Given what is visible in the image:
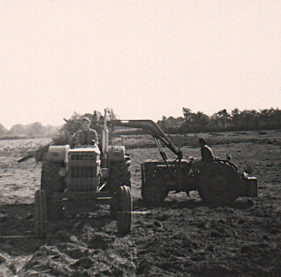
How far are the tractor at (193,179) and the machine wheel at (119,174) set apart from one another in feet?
4.23

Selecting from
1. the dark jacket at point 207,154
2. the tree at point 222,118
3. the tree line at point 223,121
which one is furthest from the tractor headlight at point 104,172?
the tree at point 222,118

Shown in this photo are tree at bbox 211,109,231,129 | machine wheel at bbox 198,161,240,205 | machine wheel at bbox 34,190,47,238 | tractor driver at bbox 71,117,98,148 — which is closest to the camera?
machine wheel at bbox 34,190,47,238

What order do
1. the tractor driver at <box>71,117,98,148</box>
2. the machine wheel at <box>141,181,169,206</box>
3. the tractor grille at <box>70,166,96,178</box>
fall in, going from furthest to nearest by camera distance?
1. the machine wheel at <box>141,181,169,206</box>
2. the tractor driver at <box>71,117,98,148</box>
3. the tractor grille at <box>70,166,96,178</box>

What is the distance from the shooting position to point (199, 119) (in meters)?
48.3

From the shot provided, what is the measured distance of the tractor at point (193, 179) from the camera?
9.74 m

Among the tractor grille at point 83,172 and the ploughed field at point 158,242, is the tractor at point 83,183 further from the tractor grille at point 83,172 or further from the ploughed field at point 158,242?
the ploughed field at point 158,242

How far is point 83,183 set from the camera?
782cm

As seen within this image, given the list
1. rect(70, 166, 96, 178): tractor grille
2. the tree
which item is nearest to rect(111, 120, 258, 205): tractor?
rect(70, 166, 96, 178): tractor grille

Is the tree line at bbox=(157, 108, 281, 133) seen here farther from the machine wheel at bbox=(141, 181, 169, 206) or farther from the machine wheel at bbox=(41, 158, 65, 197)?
the machine wheel at bbox=(41, 158, 65, 197)

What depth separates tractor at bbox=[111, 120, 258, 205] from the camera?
9.74 m

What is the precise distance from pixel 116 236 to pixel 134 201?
133 inches

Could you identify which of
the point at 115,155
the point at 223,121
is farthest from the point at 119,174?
the point at 223,121

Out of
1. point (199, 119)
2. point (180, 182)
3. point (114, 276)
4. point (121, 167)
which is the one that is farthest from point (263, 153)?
point (199, 119)

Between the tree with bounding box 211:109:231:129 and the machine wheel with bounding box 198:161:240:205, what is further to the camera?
the tree with bounding box 211:109:231:129
